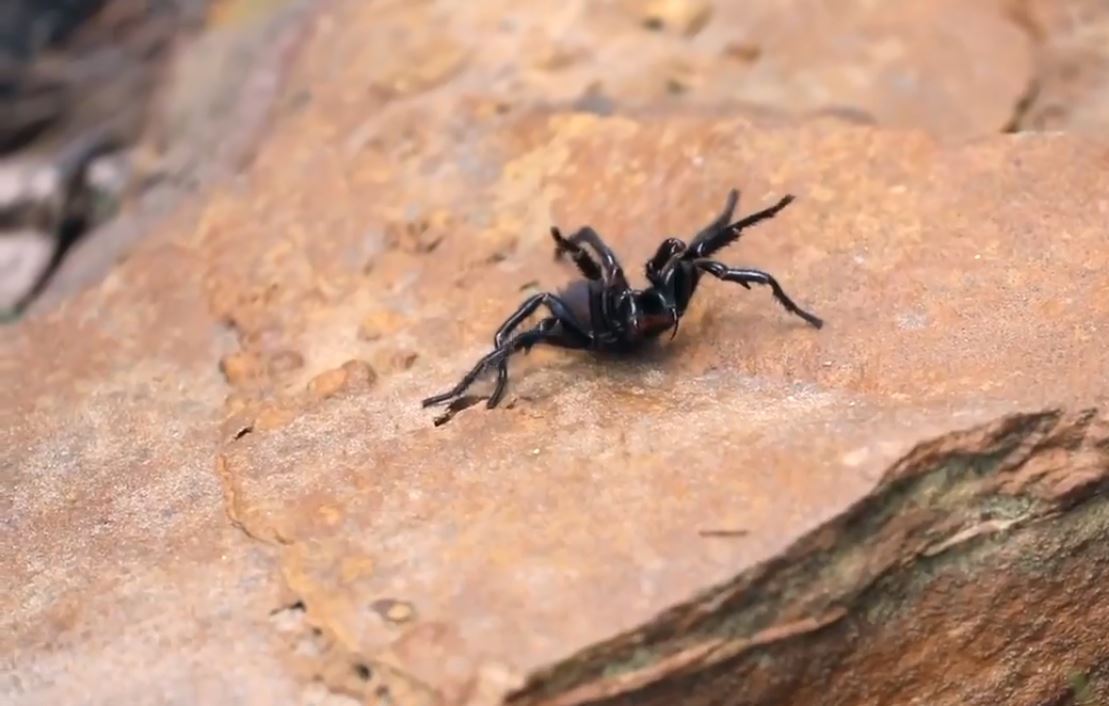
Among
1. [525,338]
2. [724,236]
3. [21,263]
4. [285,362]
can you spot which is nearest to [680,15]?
[724,236]

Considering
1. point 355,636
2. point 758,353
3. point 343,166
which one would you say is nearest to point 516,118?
point 343,166

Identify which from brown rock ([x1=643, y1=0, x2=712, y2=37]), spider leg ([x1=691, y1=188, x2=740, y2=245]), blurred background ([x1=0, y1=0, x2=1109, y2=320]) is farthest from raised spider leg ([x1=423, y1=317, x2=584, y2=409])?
brown rock ([x1=643, y1=0, x2=712, y2=37])

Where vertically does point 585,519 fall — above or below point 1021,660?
above

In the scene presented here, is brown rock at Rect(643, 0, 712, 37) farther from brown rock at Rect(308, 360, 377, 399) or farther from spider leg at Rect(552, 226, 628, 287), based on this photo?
brown rock at Rect(308, 360, 377, 399)

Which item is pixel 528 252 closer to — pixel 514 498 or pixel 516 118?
pixel 516 118

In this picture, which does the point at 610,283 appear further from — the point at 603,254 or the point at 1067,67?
the point at 1067,67
